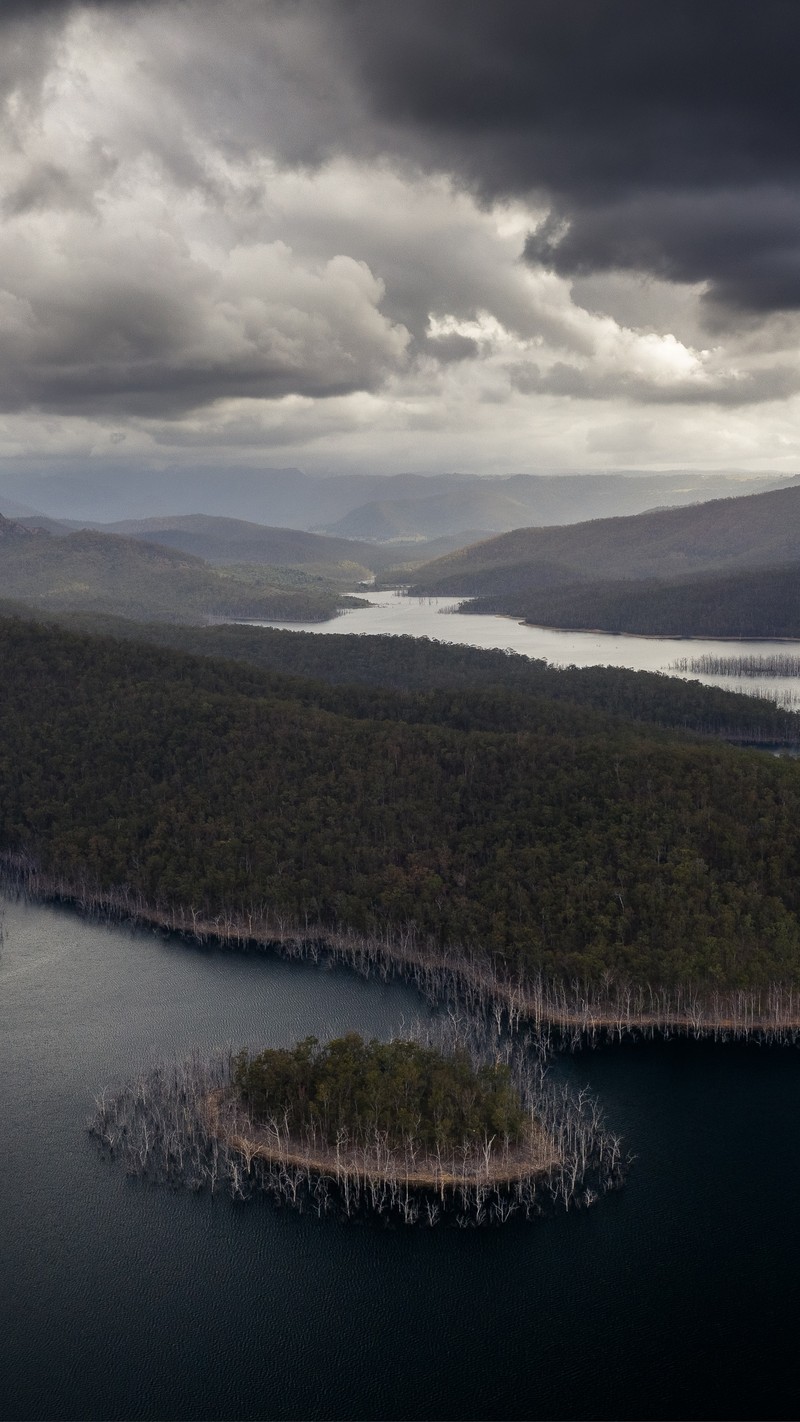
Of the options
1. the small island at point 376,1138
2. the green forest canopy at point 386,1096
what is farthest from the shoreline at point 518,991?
the green forest canopy at point 386,1096

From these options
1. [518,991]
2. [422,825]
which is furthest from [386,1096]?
[422,825]

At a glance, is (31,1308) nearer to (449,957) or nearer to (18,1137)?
(18,1137)

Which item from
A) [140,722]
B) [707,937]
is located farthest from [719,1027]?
[140,722]

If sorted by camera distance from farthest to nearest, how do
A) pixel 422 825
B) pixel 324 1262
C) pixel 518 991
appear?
pixel 422 825
pixel 518 991
pixel 324 1262

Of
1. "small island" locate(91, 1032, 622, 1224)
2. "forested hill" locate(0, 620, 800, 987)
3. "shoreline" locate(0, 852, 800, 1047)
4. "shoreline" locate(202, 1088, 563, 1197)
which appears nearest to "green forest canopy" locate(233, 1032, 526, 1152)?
"small island" locate(91, 1032, 622, 1224)

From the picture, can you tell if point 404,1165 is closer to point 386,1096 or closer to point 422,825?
point 386,1096

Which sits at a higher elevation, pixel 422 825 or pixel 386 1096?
pixel 422 825

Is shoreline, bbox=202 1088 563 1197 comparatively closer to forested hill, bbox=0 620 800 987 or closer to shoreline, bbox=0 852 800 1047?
shoreline, bbox=0 852 800 1047
